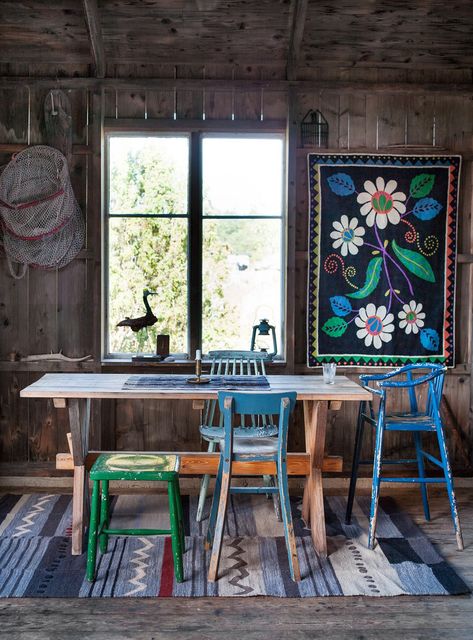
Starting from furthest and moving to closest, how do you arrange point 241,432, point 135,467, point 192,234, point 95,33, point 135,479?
point 192,234 → point 95,33 → point 241,432 → point 135,467 → point 135,479

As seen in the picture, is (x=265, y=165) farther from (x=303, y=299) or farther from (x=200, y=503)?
(x=200, y=503)

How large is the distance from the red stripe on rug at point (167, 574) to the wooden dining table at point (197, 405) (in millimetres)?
412

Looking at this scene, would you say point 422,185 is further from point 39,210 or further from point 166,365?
point 39,210

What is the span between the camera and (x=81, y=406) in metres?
3.78

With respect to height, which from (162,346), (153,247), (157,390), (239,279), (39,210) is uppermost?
(39,210)

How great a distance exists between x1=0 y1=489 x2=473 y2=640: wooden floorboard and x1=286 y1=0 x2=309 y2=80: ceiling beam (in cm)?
317

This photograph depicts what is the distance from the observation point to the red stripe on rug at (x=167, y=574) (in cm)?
317

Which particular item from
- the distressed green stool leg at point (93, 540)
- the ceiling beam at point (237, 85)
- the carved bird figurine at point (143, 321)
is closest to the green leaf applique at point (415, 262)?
the ceiling beam at point (237, 85)

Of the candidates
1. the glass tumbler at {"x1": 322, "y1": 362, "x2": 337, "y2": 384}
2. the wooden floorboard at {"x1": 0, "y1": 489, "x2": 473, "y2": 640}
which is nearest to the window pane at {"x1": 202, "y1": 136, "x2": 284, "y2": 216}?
the glass tumbler at {"x1": 322, "y1": 362, "x2": 337, "y2": 384}

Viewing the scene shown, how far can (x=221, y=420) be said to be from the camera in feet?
13.8

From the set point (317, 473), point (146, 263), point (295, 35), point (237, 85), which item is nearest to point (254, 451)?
point (317, 473)

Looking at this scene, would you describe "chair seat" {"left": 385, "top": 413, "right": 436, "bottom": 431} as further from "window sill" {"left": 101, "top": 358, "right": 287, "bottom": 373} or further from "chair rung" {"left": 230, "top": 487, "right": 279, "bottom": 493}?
"window sill" {"left": 101, "top": 358, "right": 287, "bottom": 373}

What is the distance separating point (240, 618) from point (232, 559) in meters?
0.57

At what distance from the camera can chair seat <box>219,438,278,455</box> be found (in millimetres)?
3414
